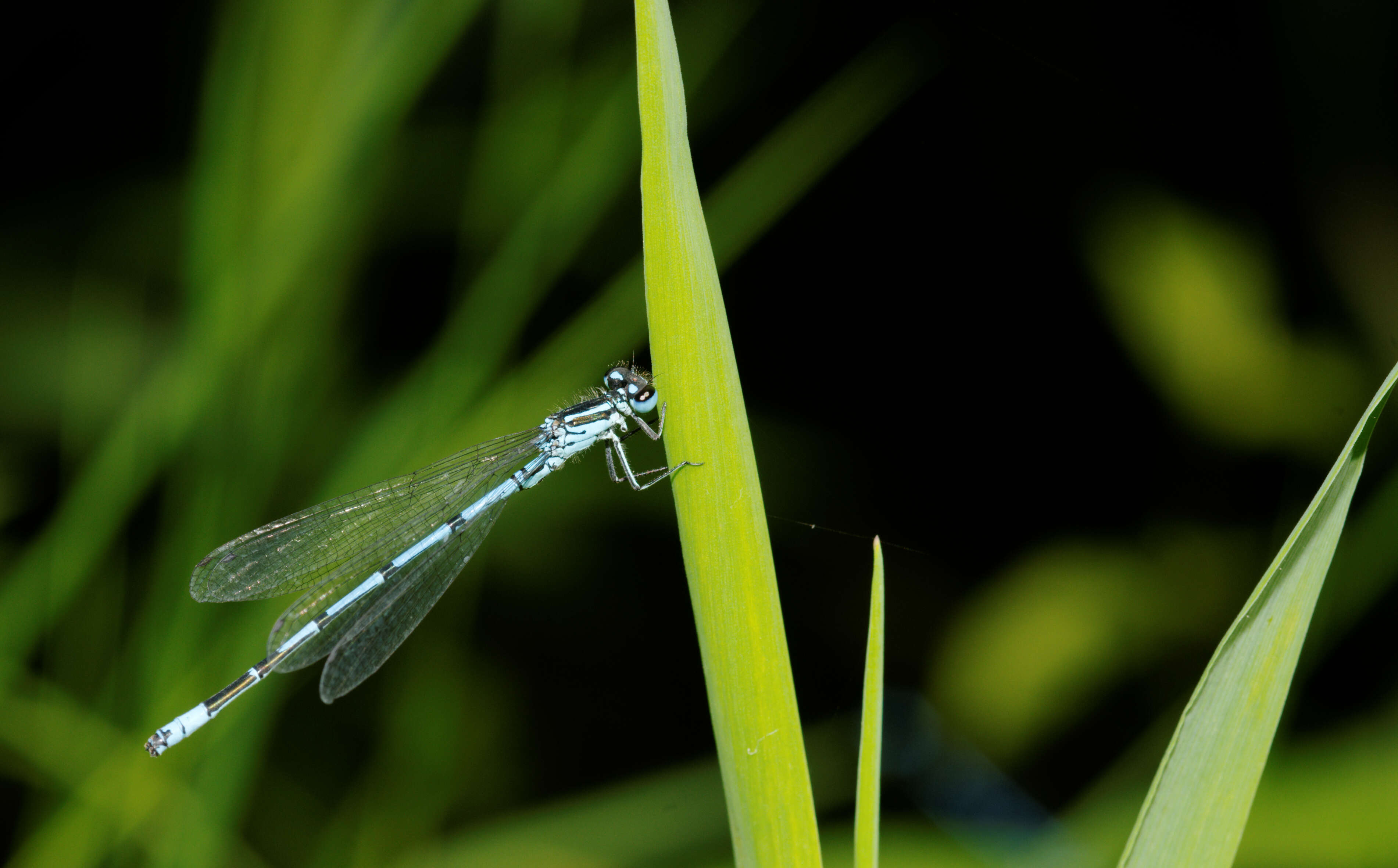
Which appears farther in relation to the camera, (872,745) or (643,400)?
(643,400)

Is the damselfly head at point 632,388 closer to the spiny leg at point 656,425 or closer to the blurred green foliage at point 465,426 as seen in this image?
the spiny leg at point 656,425

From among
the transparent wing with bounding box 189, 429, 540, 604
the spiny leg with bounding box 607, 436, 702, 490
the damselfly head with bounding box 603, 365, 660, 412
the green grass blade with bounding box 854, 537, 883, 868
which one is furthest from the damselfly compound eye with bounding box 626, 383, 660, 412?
the green grass blade with bounding box 854, 537, 883, 868

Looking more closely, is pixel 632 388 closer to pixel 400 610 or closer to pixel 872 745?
pixel 400 610

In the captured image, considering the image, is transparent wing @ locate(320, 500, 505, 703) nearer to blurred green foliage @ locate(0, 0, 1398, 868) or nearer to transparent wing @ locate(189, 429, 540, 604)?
transparent wing @ locate(189, 429, 540, 604)

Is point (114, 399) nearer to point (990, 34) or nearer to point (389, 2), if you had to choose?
point (389, 2)

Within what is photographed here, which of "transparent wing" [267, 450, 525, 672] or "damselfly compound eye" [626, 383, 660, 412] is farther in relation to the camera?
"transparent wing" [267, 450, 525, 672]

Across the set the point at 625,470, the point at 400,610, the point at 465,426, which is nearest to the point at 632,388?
the point at 625,470
